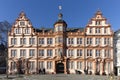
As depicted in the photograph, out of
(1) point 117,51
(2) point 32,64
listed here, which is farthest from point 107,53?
(2) point 32,64

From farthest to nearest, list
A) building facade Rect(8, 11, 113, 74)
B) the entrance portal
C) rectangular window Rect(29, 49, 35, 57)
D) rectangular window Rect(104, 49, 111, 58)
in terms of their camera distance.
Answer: rectangular window Rect(29, 49, 35, 57) → the entrance portal → building facade Rect(8, 11, 113, 74) → rectangular window Rect(104, 49, 111, 58)

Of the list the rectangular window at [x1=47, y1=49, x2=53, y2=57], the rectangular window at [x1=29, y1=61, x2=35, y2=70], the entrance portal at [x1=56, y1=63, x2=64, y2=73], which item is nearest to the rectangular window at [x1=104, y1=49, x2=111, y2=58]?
the entrance portal at [x1=56, y1=63, x2=64, y2=73]

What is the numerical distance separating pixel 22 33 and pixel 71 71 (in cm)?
1469

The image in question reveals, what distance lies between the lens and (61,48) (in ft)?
245

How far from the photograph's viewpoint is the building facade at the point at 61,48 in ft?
245

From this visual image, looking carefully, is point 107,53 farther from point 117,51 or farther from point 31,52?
point 31,52

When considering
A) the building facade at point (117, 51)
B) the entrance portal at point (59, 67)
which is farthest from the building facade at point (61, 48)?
the building facade at point (117, 51)

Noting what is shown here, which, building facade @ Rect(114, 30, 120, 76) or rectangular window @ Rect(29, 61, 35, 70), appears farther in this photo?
rectangular window @ Rect(29, 61, 35, 70)

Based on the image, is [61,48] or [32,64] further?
[32,64]

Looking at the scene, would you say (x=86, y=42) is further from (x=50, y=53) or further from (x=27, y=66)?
(x=27, y=66)

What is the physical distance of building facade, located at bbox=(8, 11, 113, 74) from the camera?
74.6m

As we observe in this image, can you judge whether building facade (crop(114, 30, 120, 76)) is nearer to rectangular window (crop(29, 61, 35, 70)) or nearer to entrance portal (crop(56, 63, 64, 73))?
entrance portal (crop(56, 63, 64, 73))

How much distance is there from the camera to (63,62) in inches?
2943

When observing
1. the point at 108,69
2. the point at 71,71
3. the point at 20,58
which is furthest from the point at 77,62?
the point at 20,58
